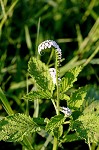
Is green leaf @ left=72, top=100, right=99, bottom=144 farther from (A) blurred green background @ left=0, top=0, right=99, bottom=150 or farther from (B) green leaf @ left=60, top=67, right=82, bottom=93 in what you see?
(A) blurred green background @ left=0, top=0, right=99, bottom=150

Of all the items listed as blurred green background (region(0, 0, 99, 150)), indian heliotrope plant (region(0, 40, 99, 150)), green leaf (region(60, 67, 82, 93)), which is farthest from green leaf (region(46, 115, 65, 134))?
blurred green background (region(0, 0, 99, 150))

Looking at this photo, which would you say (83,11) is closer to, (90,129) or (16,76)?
(16,76)

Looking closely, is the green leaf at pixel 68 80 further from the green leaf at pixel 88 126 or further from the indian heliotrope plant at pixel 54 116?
the green leaf at pixel 88 126

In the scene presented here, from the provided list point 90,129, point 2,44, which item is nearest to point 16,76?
point 2,44

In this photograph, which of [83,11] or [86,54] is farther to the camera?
[83,11]

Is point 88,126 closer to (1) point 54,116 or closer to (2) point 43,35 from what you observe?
(1) point 54,116
